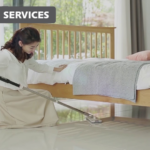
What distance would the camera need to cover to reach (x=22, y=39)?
2797mm

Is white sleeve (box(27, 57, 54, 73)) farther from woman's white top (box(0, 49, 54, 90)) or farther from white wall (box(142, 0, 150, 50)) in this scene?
white wall (box(142, 0, 150, 50))

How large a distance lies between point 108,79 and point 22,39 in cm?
71

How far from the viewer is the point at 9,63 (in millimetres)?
2768

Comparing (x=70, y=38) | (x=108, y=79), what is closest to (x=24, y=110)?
(x=108, y=79)

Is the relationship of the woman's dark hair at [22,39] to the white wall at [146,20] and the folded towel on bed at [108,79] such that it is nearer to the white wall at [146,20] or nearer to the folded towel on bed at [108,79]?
the folded towel on bed at [108,79]

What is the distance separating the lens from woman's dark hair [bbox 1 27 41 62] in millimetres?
2783

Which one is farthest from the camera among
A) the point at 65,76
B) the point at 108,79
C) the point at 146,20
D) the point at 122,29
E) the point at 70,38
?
the point at 146,20

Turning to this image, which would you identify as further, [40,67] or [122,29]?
[122,29]

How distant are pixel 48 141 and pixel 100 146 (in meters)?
0.33

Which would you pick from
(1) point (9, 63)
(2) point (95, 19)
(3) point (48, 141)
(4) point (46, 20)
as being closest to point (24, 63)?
(1) point (9, 63)

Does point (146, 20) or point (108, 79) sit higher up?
point (146, 20)

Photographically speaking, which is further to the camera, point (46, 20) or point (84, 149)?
point (46, 20)

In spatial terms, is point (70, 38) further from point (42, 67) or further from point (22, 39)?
point (22, 39)

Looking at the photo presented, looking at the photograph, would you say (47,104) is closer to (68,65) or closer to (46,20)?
(68,65)
